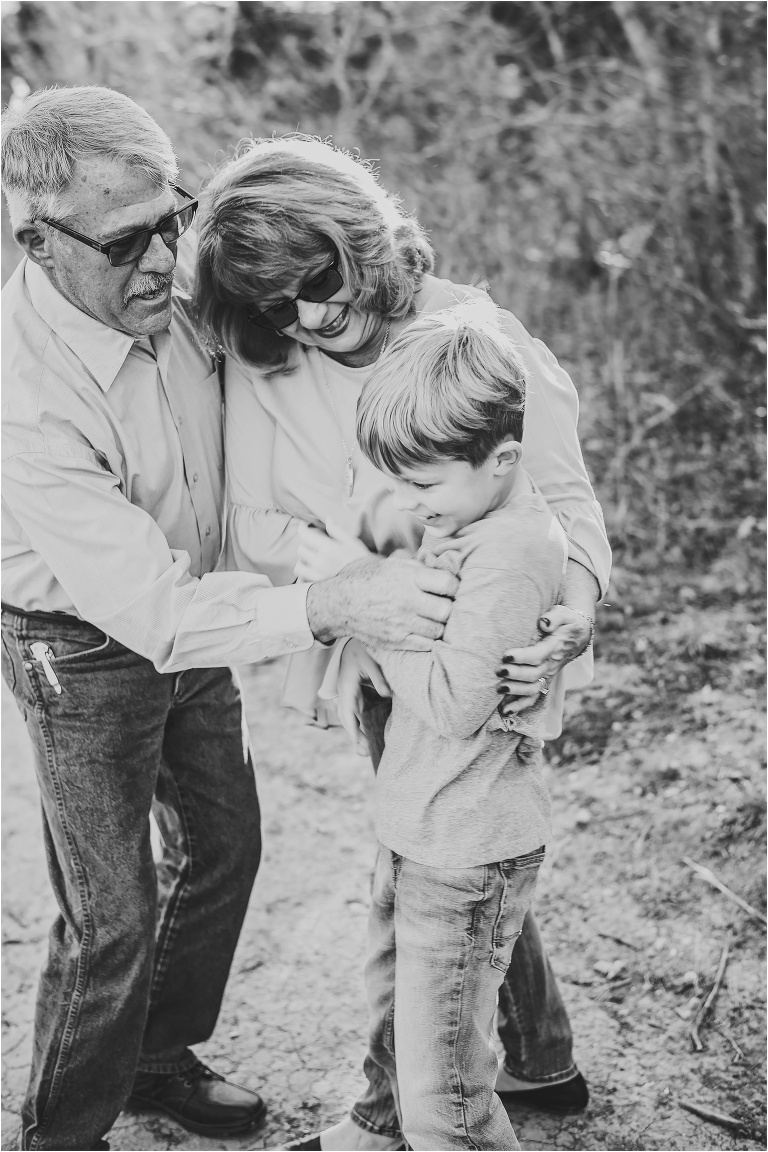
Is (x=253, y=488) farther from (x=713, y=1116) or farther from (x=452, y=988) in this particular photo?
(x=713, y=1116)

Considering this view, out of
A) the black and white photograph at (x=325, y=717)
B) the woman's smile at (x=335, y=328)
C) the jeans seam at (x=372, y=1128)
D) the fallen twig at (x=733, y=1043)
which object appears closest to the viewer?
the black and white photograph at (x=325, y=717)

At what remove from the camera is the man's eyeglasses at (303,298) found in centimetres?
219

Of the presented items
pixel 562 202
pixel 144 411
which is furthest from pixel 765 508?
pixel 144 411

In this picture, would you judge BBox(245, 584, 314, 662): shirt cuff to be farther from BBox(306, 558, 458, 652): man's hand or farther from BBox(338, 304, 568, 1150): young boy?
BBox(338, 304, 568, 1150): young boy

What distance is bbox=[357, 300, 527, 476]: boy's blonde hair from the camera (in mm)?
1882

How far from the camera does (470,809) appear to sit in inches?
78.4

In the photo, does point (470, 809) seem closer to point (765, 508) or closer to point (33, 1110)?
point (33, 1110)

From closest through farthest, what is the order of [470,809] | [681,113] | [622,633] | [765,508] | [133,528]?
1. [470,809]
2. [133,528]
3. [622,633]
4. [765,508]
5. [681,113]

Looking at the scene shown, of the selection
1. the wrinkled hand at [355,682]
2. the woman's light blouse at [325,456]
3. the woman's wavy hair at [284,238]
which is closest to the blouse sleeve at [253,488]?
the woman's light blouse at [325,456]

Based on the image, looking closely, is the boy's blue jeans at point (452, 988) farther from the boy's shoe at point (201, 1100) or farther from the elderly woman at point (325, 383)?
the boy's shoe at point (201, 1100)

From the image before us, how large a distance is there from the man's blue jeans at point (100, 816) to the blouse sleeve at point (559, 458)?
944mm

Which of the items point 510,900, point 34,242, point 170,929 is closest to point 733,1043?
point 510,900

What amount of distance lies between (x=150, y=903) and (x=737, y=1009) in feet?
5.30

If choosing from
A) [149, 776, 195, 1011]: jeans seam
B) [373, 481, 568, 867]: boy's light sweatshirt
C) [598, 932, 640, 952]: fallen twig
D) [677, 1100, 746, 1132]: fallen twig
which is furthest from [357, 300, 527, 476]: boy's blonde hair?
[598, 932, 640, 952]: fallen twig
